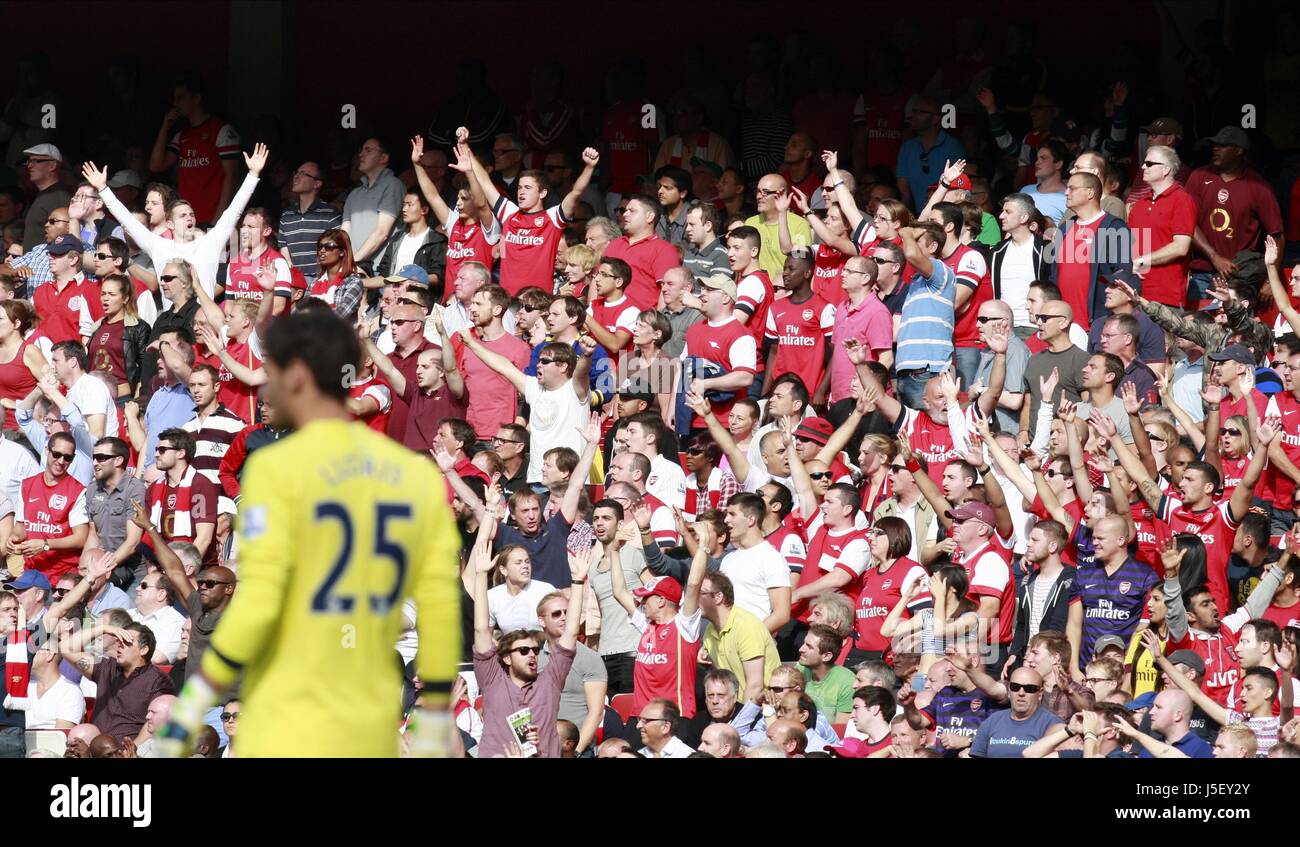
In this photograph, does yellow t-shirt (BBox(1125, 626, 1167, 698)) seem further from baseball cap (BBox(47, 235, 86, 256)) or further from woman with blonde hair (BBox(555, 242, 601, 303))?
baseball cap (BBox(47, 235, 86, 256))

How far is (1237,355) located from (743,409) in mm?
2873

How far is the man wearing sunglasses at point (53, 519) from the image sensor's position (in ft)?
40.2

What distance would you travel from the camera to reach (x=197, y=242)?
14.2 metres

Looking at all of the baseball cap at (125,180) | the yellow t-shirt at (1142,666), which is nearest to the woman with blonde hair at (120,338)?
the baseball cap at (125,180)

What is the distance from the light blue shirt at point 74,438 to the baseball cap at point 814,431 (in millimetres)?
4377

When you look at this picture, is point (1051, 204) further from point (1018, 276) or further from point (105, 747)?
point (105, 747)

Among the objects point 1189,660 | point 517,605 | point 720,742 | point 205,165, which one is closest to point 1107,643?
point 1189,660

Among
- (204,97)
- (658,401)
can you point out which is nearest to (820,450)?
(658,401)

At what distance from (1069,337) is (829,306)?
157 centimetres

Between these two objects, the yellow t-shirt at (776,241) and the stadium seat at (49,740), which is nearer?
the stadium seat at (49,740)

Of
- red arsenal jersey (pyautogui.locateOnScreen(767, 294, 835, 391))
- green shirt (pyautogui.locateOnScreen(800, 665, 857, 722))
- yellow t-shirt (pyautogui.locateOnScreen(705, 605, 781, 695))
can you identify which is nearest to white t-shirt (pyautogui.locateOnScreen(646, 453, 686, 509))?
yellow t-shirt (pyautogui.locateOnScreen(705, 605, 781, 695))

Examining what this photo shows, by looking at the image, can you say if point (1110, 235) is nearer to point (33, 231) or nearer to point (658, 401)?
point (658, 401)

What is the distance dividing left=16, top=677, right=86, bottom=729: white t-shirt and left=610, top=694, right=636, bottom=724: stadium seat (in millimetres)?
2848

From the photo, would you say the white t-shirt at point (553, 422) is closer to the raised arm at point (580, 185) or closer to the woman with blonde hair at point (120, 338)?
the raised arm at point (580, 185)
